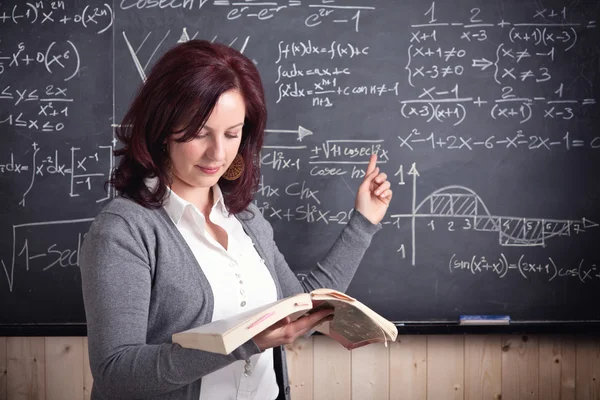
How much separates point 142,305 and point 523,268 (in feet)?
5.13

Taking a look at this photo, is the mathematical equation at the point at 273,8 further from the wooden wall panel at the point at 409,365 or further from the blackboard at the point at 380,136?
the wooden wall panel at the point at 409,365

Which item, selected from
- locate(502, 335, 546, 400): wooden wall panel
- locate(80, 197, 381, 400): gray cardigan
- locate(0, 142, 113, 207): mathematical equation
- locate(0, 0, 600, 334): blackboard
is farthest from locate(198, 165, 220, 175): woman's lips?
locate(502, 335, 546, 400): wooden wall panel

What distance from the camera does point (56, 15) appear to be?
2238 mm

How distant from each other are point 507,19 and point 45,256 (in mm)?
1942

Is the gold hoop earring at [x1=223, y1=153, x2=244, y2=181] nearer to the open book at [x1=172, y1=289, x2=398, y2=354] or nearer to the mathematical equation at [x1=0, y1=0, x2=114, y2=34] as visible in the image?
the open book at [x1=172, y1=289, x2=398, y2=354]

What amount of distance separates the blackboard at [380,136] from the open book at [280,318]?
36.8 inches

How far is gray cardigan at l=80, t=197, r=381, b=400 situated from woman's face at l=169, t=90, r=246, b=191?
0.39 feet

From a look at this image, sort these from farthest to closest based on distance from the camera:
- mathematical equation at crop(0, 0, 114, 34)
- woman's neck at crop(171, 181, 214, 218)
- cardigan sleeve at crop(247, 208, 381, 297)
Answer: mathematical equation at crop(0, 0, 114, 34) → cardigan sleeve at crop(247, 208, 381, 297) → woman's neck at crop(171, 181, 214, 218)

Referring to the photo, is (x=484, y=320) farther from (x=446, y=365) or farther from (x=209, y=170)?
(x=209, y=170)

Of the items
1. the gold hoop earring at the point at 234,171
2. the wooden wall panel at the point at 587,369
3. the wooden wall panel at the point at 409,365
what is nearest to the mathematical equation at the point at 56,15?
the gold hoop earring at the point at 234,171

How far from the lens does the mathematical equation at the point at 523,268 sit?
89.9 inches

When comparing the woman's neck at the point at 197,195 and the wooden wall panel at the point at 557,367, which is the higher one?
the woman's neck at the point at 197,195

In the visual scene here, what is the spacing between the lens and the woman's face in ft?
4.58

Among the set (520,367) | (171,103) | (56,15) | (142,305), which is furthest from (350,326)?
(56,15)
